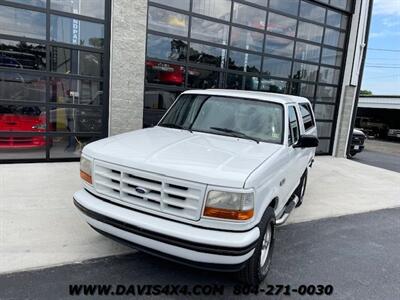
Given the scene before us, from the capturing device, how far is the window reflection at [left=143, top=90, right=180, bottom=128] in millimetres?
8445

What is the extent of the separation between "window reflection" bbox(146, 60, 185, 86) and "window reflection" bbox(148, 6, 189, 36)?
Answer: 2.73 feet

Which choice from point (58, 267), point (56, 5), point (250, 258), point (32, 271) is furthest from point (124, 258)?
point (56, 5)

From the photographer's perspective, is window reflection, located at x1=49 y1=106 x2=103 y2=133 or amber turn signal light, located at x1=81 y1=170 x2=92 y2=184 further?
window reflection, located at x1=49 y1=106 x2=103 y2=133

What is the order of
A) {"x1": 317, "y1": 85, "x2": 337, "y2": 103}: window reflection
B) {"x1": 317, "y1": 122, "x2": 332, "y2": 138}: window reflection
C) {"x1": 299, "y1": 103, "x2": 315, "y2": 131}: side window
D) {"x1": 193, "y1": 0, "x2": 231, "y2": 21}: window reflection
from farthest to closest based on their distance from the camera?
{"x1": 317, "y1": 122, "x2": 332, "y2": 138}: window reflection, {"x1": 317, "y1": 85, "x2": 337, "y2": 103}: window reflection, {"x1": 193, "y1": 0, "x2": 231, "y2": 21}: window reflection, {"x1": 299, "y1": 103, "x2": 315, "y2": 131}: side window

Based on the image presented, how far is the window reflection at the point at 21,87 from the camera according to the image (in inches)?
272

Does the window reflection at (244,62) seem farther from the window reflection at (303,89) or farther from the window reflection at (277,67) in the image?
the window reflection at (303,89)

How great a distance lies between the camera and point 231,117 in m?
4.35

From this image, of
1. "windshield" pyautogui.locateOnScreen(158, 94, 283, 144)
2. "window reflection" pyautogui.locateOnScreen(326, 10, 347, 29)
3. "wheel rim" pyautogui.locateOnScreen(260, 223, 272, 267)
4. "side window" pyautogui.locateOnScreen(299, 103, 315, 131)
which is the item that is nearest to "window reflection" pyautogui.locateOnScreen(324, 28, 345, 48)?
"window reflection" pyautogui.locateOnScreen(326, 10, 347, 29)

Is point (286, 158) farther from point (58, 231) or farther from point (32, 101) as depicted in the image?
point (32, 101)

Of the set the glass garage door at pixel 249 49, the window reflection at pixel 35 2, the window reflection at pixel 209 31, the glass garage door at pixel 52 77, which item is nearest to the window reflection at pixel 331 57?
the glass garage door at pixel 249 49

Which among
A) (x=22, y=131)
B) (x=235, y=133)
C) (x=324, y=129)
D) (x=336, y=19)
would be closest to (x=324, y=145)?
Result: (x=324, y=129)

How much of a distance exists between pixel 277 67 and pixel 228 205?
29.2 feet

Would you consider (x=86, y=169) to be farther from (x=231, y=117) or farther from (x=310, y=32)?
(x=310, y=32)

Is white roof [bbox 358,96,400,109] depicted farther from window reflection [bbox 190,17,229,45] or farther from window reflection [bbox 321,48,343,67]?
window reflection [bbox 190,17,229,45]
